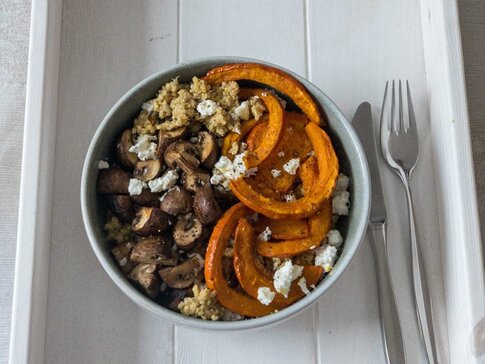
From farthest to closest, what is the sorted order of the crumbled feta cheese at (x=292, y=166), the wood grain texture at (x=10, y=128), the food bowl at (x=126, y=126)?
1. the wood grain texture at (x=10, y=128)
2. the crumbled feta cheese at (x=292, y=166)
3. the food bowl at (x=126, y=126)

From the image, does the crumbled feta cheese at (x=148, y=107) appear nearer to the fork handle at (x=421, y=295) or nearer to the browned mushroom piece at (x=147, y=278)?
the browned mushroom piece at (x=147, y=278)

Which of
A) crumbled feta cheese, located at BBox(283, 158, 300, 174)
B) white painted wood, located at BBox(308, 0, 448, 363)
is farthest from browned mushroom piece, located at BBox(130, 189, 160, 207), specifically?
white painted wood, located at BBox(308, 0, 448, 363)

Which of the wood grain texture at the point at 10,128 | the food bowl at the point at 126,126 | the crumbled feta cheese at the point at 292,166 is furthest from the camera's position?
the wood grain texture at the point at 10,128

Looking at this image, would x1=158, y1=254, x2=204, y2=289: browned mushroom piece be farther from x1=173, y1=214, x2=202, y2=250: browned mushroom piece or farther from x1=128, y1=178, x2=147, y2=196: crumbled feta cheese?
x1=128, y1=178, x2=147, y2=196: crumbled feta cheese

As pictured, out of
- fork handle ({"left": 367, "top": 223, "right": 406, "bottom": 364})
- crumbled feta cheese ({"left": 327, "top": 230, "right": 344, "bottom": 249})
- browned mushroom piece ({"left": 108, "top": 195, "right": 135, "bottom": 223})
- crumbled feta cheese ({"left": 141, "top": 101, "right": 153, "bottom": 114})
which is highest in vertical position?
crumbled feta cheese ({"left": 141, "top": 101, "right": 153, "bottom": 114})

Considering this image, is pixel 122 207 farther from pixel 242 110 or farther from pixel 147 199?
pixel 242 110

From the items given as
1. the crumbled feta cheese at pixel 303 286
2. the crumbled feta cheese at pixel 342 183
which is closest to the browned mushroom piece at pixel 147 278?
the crumbled feta cheese at pixel 303 286

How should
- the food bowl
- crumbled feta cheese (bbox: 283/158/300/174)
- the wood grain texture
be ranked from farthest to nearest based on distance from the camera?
the wood grain texture, crumbled feta cheese (bbox: 283/158/300/174), the food bowl
